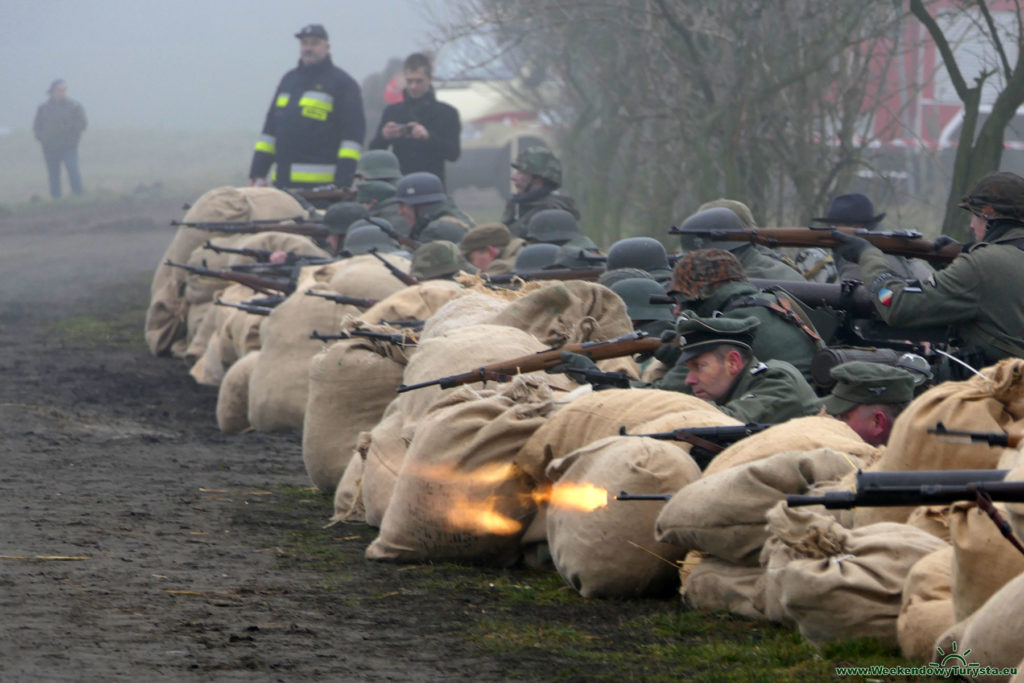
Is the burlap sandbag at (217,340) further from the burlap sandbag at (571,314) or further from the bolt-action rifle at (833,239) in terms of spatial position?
the bolt-action rifle at (833,239)

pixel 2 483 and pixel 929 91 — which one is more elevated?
pixel 929 91

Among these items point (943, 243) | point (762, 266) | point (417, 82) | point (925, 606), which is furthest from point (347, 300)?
point (925, 606)

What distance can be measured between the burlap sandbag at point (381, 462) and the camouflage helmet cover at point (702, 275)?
1.07m

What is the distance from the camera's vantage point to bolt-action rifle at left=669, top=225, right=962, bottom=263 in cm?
625

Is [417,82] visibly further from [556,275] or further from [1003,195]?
[1003,195]

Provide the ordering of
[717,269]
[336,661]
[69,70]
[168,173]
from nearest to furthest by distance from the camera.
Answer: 1. [336,661]
2. [717,269]
3. [168,173]
4. [69,70]

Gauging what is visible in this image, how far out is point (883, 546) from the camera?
3672mm

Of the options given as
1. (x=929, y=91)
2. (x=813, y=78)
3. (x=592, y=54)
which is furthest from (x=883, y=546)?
(x=929, y=91)

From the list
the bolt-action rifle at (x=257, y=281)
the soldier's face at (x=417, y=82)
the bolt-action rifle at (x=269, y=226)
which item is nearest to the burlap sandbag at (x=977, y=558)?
the bolt-action rifle at (x=257, y=281)

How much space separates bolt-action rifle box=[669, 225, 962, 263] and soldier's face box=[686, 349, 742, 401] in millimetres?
1250

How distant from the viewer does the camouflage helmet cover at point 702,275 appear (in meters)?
5.57

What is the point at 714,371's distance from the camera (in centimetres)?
514

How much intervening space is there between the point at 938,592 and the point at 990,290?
2395 millimetres

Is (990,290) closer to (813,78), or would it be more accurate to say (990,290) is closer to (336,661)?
(336,661)
